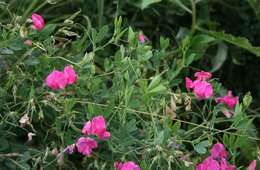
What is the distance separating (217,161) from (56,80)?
1.22 feet

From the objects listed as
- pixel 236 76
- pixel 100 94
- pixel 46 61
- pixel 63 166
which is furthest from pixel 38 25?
pixel 236 76

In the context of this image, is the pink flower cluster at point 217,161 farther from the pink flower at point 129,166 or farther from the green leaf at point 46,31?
the green leaf at point 46,31

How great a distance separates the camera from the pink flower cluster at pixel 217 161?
1254mm

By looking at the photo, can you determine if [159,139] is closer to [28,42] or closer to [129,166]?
[129,166]

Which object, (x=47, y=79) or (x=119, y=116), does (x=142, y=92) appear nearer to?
(x=119, y=116)

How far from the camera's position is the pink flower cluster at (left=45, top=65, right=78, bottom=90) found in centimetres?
120

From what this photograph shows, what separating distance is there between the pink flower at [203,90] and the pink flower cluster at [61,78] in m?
0.27

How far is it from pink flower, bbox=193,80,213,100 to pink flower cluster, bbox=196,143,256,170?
11cm

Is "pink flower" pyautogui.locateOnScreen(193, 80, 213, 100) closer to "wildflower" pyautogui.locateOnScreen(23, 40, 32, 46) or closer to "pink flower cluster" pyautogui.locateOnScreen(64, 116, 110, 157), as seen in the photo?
"pink flower cluster" pyautogui.locateOnScreen(64, 116, 110, 157)

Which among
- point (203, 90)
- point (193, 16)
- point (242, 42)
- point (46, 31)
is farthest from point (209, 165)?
point (193, 16)

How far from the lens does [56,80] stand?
1.21 metres

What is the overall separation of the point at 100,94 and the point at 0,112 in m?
0.21

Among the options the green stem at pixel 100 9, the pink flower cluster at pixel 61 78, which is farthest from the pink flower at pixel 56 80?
the green stem at pixel 100 9

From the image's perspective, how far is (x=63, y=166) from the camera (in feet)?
4.28
